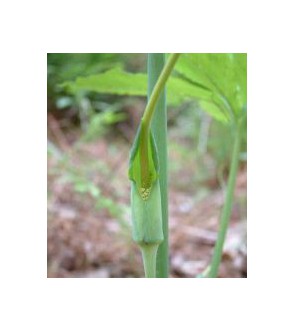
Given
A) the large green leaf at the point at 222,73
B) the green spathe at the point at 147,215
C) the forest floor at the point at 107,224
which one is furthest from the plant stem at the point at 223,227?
the forest floor at the point at 107,224

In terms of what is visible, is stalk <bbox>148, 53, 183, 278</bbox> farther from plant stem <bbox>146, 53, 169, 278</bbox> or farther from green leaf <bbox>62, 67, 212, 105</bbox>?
green leaf <bbox>62, 67, 212, 105</bbox>

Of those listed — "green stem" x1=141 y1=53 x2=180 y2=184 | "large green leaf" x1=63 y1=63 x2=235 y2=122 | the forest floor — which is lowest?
the forest floor

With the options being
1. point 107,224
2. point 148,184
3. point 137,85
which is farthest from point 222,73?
point 107,224

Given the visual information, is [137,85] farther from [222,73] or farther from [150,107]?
[150,107]

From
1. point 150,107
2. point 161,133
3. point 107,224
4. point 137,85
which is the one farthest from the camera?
point 107,224

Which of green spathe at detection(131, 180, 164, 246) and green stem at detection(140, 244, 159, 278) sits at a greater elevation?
green spathe at detection(131, 180, 164, 246)

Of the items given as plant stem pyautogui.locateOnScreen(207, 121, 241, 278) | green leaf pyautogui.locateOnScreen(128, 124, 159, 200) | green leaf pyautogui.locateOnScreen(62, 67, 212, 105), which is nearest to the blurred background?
green leaf pyautogui.locateOnScreen(62, 67, 212, 105)

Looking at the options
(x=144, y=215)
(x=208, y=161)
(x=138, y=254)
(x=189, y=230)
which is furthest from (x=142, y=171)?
(x=208, y=161)
